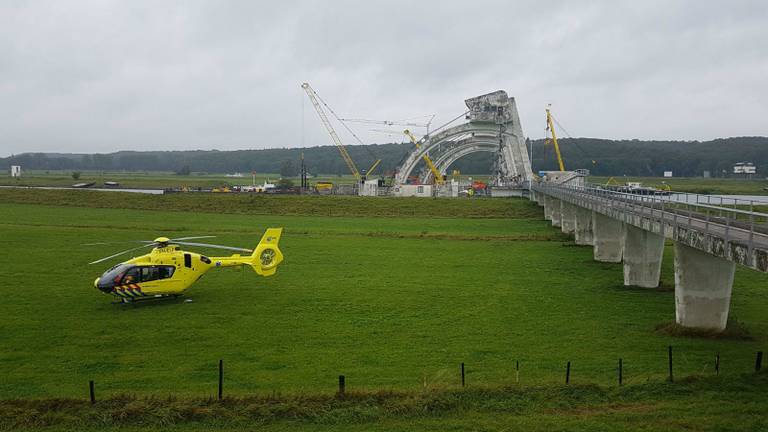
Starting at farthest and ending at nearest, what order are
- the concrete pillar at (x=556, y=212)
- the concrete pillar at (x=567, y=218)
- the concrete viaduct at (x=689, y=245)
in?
the concrete pillar at (x=556, y=212)
the concrete pillar at (x=567, y=218)
the concrete viaduct at (x=689, y=245)

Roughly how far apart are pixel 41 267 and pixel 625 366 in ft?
114

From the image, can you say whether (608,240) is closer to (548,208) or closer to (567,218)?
(567,218)

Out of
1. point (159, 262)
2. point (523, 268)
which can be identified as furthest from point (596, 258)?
point (159, 262)

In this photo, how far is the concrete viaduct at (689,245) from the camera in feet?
70.8

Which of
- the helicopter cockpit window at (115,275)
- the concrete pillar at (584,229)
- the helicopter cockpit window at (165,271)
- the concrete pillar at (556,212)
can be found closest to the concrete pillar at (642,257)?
the concrete pillar at (584,229)

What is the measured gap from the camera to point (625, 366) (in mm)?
21734

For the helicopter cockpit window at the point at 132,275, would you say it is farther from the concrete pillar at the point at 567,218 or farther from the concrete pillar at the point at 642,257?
the concrete pillar at the point at 567,218

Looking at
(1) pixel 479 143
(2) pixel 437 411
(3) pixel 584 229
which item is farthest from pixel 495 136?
(2) pixel 437 411

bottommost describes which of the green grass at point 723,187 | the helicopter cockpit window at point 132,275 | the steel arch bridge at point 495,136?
the helicopter cockpit window at point 132,275

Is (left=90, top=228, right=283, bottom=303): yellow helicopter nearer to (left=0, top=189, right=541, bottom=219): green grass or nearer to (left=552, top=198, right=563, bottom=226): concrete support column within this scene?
(left=552, top=198, right=563, bottom=226): concrete support column

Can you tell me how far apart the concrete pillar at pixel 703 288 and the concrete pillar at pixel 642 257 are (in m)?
9.91

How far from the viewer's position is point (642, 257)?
3606 centimetres

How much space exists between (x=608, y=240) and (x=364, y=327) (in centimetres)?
2574

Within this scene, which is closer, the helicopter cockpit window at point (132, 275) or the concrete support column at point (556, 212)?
the helicopter cockpit window at point (132, 275)
